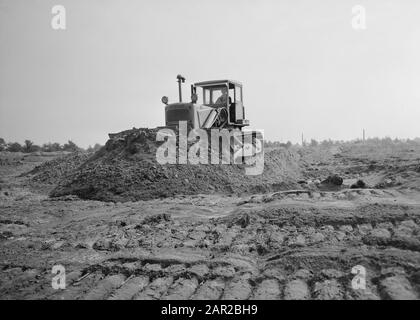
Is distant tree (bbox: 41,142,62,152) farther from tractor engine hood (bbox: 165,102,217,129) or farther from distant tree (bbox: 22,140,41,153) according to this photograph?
tractor engine hood (bbox: 165,102,217,129)

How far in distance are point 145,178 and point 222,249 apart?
5.30 meters

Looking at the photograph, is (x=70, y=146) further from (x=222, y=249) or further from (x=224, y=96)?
(x=222, y=249)

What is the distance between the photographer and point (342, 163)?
1753cm

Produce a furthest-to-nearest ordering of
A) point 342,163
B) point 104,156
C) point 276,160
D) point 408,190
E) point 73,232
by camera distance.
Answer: point 342,163
point 276,160
point 104,156
point 408,190
point 73,232

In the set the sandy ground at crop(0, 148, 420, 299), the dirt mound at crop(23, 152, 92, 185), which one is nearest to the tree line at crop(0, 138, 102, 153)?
the dirt mound at crop(23, 152, 92, 185)

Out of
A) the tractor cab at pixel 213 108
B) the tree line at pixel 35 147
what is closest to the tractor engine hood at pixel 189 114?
the tractor cab at pixel 213 108

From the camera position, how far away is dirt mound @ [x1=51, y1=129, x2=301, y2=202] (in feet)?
30.9

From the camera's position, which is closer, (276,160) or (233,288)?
(233,288)

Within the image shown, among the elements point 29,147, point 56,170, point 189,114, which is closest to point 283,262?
point 189,114

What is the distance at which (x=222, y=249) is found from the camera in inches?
188

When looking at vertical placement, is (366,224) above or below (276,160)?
below

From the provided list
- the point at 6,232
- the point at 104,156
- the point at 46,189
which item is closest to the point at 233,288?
the point at 6,232
